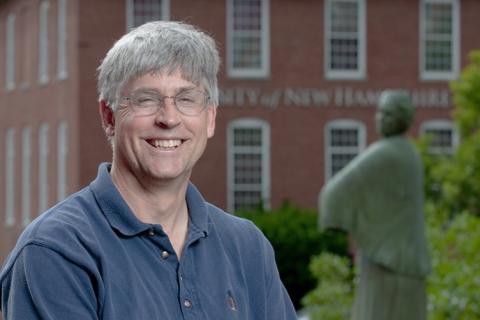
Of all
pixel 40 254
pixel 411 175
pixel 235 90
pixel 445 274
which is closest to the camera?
pixel 40 254

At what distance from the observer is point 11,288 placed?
9.68 ft

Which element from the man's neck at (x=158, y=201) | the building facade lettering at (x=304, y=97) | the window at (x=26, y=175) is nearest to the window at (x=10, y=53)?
the window at (x=26, y=175)

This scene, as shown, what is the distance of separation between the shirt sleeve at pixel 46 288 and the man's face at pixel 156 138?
0.29 meters

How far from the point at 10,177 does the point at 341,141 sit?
37.5 feet

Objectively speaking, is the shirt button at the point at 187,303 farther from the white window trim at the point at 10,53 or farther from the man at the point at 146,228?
the white window trim at the point at 10,53

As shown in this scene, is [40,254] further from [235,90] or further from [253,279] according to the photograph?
[235,90]

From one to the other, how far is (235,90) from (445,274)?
24.6 meters

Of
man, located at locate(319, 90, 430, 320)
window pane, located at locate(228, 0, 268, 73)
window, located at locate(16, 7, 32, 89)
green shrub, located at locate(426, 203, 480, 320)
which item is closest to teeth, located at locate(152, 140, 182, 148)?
man, located at locate(319, 90, 430, 320)

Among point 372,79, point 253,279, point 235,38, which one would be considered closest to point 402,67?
point 372,79

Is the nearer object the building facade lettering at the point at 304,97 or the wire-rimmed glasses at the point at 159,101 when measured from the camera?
the wire-rimmed glasses at the point at 159,101

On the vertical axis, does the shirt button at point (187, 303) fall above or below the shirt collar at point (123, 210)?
below

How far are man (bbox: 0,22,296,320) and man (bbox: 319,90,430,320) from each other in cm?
812

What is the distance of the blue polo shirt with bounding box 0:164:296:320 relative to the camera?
Answer: 293 cm

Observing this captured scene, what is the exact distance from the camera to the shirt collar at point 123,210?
10.0 ft
